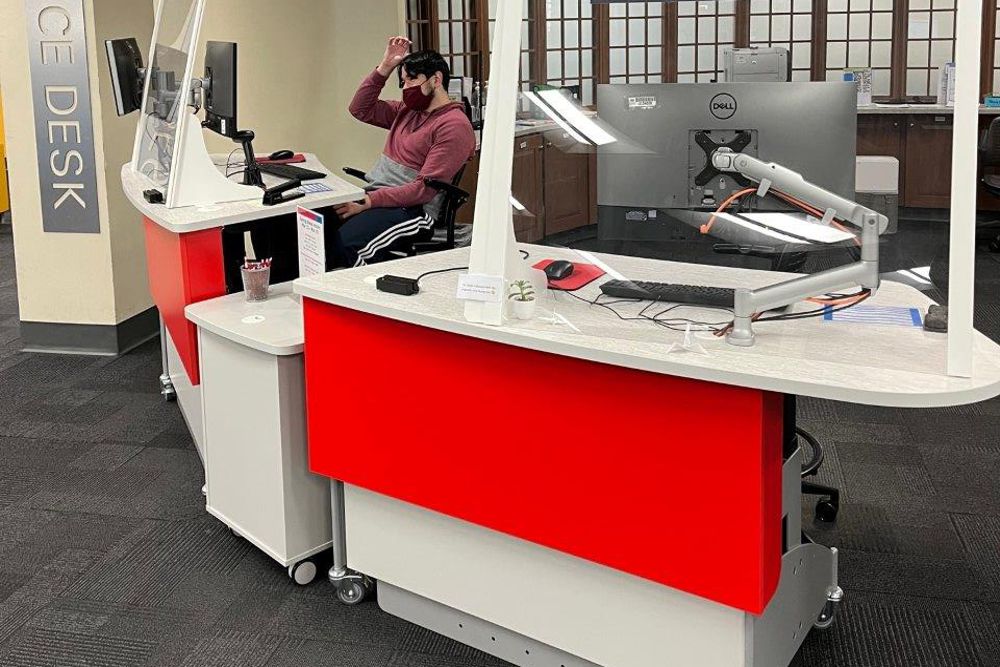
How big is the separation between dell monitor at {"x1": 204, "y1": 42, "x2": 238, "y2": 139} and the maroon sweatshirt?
2.15ft

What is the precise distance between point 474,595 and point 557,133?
3.41 ft

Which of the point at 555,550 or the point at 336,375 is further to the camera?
the point at 336,375

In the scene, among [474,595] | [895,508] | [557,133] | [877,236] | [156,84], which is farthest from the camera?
[156,84]

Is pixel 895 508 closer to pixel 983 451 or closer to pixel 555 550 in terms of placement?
pixel 983 451

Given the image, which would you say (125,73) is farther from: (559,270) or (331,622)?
(559,270)

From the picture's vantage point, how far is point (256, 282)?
3178 millimetres

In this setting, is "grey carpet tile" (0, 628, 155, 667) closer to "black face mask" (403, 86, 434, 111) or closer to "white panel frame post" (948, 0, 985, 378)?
"white panel frame post" (948, 0, 985, 378)

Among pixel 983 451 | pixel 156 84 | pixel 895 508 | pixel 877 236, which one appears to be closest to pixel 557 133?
pixel 877 236

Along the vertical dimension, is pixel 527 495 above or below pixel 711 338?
below

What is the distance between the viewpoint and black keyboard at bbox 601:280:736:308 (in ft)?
7.36

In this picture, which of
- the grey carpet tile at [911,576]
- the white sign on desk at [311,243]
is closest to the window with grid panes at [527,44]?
the white sign on desk at [311,243]

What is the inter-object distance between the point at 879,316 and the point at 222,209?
217cm

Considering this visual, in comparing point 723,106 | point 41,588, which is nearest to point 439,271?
point 723,106

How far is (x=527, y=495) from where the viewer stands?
230 centimetres
